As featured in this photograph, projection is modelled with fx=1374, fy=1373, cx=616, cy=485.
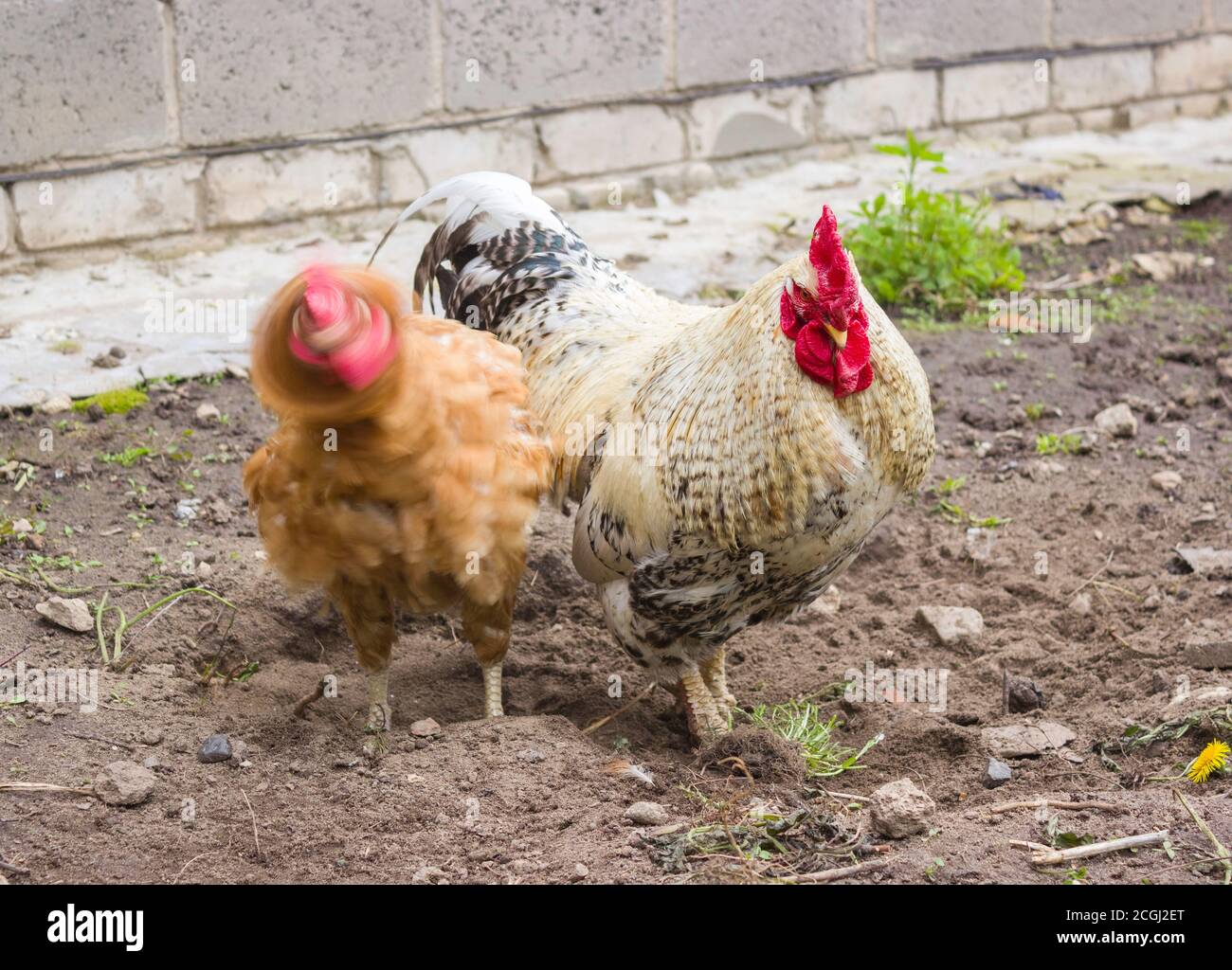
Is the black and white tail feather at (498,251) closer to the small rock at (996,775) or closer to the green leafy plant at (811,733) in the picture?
the green leafy plant at (811,733)

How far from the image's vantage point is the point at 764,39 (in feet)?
31.7

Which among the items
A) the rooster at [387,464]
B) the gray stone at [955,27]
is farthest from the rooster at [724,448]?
the gray stone at [955,27]

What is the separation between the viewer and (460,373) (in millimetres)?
4066

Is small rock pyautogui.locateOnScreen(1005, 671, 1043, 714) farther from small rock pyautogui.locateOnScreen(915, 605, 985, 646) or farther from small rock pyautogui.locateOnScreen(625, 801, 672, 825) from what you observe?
small rock pyautogui.locateOnScreen(625, 801, 672, 825)

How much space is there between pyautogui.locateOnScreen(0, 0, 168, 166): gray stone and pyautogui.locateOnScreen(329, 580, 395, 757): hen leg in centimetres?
431

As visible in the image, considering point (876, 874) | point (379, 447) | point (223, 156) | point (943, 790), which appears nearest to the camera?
point (876, 874)

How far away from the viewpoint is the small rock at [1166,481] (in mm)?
5918

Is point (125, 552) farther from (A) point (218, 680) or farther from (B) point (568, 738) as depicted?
(B) point (568, 738)

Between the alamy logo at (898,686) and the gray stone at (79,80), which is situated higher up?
the gray stone at (79,80)

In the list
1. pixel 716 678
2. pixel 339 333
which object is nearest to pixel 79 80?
pixel 339 333

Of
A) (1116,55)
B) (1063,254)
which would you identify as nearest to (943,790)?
(1063,254)

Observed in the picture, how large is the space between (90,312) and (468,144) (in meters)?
2.78

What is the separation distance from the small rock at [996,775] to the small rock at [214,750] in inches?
87.8

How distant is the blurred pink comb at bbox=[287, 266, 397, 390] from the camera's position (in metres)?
3.39
